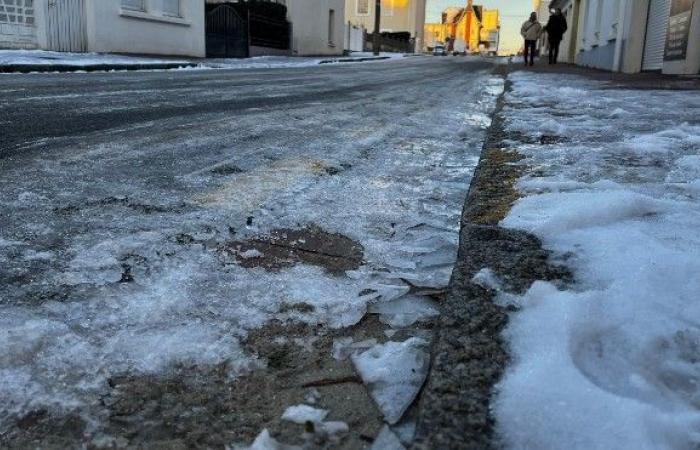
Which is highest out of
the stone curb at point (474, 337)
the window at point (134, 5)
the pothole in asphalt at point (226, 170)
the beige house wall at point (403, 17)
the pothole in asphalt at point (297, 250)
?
the beige house wall at point (403, 17)

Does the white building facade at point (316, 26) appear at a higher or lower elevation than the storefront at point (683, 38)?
higher

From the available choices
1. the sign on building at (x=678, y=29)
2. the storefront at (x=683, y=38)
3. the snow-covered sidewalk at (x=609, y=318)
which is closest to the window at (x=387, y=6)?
the storefront at (x=683, y=38)

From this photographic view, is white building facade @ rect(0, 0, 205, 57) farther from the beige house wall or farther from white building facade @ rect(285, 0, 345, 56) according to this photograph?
the beige house wall

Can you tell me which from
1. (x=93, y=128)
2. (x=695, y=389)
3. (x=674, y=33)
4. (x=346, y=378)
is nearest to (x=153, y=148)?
(x=93, y=128)

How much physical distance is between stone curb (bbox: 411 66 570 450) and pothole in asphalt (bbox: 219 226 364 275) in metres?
0.36

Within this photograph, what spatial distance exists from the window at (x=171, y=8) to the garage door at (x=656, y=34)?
11.8m

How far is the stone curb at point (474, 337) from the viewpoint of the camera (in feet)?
2.97

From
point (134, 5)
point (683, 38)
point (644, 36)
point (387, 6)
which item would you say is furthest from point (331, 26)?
point (387, 6)

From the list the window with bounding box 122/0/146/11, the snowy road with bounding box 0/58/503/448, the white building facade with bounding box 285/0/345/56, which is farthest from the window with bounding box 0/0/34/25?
the white building facade with bounding box 285/0/345/56

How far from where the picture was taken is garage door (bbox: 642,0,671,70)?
11031mm

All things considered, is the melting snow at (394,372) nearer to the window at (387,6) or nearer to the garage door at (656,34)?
the garage door at (656,34)

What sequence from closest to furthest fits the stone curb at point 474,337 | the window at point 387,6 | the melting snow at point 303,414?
1. the stone curb at point 474,337
2. the melting snow at point 303,414
3. the window at point 387,6

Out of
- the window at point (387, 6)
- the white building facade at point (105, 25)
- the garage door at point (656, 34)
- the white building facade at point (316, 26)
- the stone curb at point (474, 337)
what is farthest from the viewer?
the window at point (387, 6)

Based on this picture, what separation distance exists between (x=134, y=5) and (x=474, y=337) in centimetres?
1581
